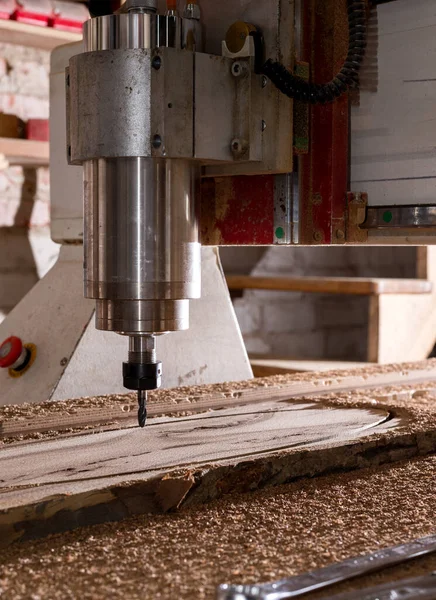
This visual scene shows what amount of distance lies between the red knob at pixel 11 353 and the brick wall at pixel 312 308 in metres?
2.10

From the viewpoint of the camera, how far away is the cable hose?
112 cm

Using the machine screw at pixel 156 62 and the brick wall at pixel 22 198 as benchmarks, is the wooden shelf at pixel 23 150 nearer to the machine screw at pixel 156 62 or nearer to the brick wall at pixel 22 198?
the brick wall at pixel 22 198

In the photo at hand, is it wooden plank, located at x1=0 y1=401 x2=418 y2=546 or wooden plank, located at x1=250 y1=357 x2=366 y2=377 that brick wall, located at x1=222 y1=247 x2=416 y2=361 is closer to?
wooden plank, located at x1=250 y1=357 x2=366 y2=377

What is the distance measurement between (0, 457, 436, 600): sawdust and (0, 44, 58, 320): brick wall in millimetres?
2400

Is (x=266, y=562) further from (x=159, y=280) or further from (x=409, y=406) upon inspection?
(x=409, y=406)

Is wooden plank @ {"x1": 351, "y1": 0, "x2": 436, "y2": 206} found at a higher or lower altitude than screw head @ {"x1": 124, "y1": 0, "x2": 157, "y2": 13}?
lower

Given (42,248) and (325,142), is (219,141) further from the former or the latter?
(42,248)

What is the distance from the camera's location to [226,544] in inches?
31.5

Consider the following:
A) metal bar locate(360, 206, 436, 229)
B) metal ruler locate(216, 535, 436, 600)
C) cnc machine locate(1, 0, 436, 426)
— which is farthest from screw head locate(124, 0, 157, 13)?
metal ruler locate(216, 535, 436, 600)

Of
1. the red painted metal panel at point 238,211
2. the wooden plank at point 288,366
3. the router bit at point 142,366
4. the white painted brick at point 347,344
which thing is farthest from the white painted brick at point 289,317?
the router bit at point 142,366

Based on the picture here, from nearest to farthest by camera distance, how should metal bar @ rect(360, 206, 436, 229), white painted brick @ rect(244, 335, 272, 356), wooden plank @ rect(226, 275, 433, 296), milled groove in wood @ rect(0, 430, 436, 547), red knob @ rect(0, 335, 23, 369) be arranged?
1. milled groove in wood @ rect(0, 430, 436, 547)
2. metal bar @ rect(360, 206, 436, 229)
3. red knob @ rect(0, 335, 23, 369)
4. wooden plank @ rect(226, 275, 433, 296)
5. white painted brick @ rect(244, 335, 272, 356)

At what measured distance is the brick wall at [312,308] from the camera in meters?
4.05

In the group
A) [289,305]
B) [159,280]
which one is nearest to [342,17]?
[159,280]

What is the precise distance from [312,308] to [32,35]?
2029mm
